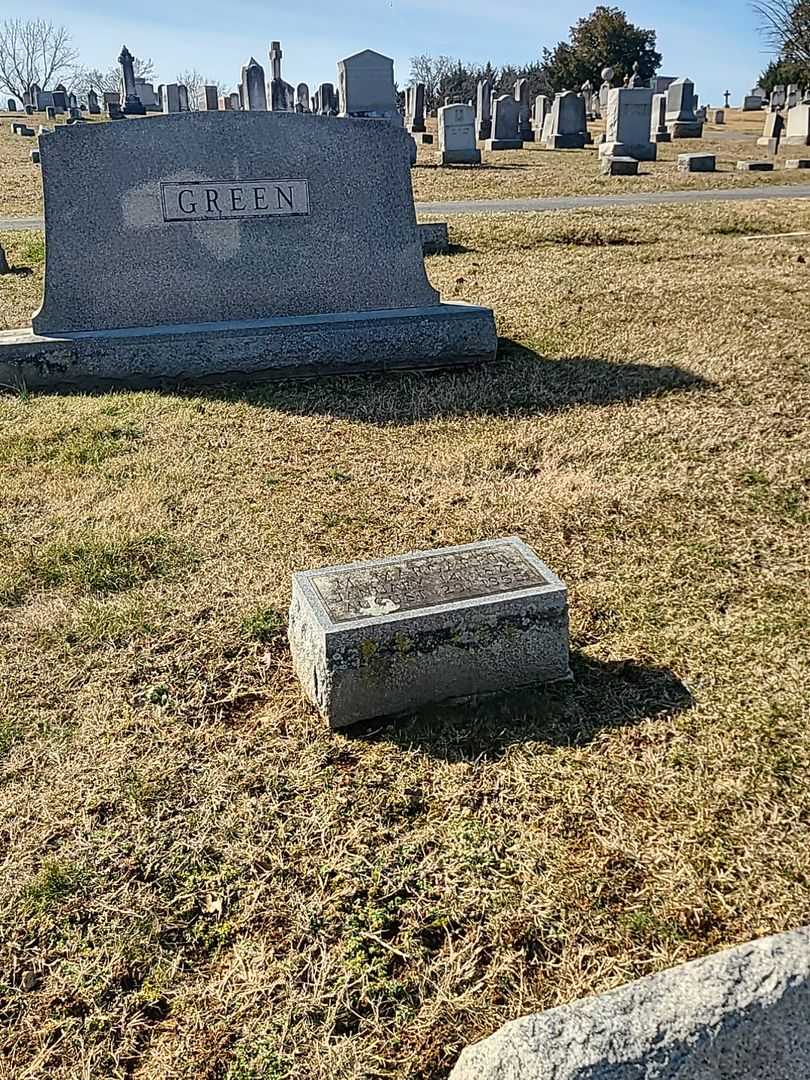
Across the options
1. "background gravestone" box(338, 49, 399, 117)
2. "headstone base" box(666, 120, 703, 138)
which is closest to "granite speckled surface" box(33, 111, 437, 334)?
"background gravestone" box(338, 49, 399, 117)

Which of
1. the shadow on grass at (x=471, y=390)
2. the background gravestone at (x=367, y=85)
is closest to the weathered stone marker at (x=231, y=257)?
the shadow on grass at (x=471, y=390)

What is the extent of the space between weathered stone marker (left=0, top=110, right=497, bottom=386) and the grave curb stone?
4707 millimetres

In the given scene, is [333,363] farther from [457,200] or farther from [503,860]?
[457,200]

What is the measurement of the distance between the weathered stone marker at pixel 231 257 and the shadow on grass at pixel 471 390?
17 centimetres

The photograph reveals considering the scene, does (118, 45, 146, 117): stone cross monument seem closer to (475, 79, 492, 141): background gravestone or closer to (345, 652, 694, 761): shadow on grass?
(475, 79, 492, 141): background gravestone

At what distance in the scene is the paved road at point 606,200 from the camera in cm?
1257

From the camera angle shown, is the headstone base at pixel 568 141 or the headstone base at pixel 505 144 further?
the headstone base at pixel 568 141

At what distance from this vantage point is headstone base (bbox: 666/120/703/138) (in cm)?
2627

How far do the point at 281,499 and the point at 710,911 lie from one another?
2.47 metres

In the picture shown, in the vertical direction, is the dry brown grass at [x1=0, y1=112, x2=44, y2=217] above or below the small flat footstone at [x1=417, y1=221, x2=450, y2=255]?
above

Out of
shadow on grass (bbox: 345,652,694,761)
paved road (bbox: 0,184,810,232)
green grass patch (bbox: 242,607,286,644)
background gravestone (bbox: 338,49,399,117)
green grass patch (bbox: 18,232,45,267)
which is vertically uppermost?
background gravestone (bbox: 338,49,399,117)

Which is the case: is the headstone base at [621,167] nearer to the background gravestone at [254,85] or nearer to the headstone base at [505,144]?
the headstone base at [505,144]

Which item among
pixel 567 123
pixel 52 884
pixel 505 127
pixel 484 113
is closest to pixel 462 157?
pixel 505 127

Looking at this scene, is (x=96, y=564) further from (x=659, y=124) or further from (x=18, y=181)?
(x=659, y=124)
